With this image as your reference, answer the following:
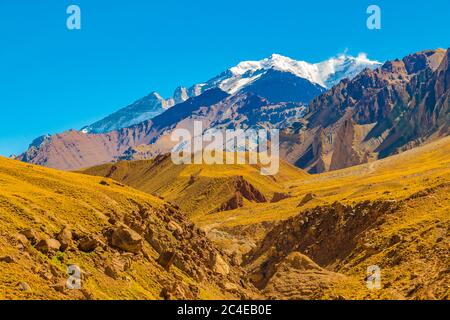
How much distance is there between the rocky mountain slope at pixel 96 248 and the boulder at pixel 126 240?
4.0 inches

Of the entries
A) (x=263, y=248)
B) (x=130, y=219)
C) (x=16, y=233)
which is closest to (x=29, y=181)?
(x=130, y=219)

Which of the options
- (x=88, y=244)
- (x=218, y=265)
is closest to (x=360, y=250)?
(x=218, y=265)

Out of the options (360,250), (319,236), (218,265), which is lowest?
(218,265)

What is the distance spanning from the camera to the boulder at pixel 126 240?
236 feet

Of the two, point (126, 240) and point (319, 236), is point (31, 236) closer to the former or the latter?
point (126, 240)

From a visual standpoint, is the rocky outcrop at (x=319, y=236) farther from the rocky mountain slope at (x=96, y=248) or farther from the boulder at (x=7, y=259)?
the boulder at (x=7, y=259)

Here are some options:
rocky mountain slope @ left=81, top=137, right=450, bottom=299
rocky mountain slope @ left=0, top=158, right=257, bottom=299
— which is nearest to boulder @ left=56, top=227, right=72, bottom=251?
rocky mountain slope @ left=0, top=158, right=257, bottom=299

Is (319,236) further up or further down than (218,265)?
further up

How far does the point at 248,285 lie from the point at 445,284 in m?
38.1

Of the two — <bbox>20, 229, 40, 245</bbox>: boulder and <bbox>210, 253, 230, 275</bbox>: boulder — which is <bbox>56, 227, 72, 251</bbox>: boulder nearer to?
<bbox>20, 229, 40, 245</bbox>: boulder

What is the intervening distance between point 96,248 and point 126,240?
5.61 meters

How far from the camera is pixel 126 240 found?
7212cm

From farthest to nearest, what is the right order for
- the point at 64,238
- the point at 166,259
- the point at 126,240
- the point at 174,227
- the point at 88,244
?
the point at 174,227 → the point at 166,259 → the point at 126,240 → the point at 88,244 → the point at 64,238

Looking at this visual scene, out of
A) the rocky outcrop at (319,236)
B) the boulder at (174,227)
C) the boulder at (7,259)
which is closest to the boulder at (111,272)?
the boulder at (7,259)
